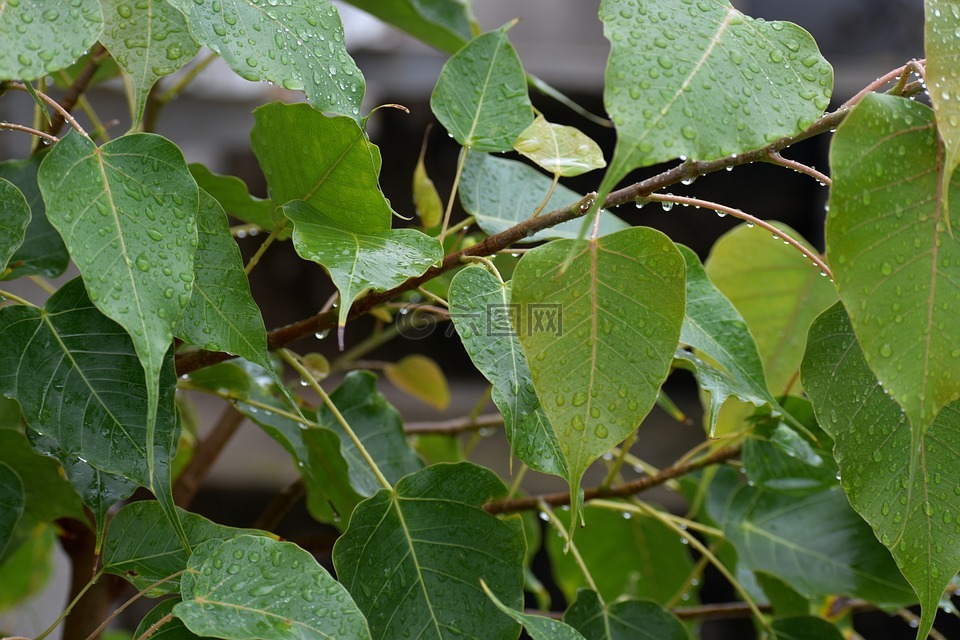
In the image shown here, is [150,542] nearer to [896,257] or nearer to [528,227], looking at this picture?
[528,227]

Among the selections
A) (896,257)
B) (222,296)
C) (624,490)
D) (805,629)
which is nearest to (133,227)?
(222,296)

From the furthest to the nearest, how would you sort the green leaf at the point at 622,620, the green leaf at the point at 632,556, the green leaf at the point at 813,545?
1. the green leaf at the point at 632,556
2. the green leaf at the point at 813,545
3. the green leaf at the point at 622,620

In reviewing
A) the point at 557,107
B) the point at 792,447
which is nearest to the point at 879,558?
the point at 792,447

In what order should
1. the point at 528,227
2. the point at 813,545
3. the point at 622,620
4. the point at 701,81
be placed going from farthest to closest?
the point at 813,545 < the point at 622,620 < the point at 528,227 < the point at 701,81

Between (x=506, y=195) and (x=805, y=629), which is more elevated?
(x=506, y=195)

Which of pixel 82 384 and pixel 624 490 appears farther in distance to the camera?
pixel 624 490

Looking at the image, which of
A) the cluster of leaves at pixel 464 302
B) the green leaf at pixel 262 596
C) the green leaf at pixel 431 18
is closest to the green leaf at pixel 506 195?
the cluster of leaves at pixel 464 302

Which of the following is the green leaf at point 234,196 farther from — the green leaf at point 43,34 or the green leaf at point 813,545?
the green leaf at point 813,545
